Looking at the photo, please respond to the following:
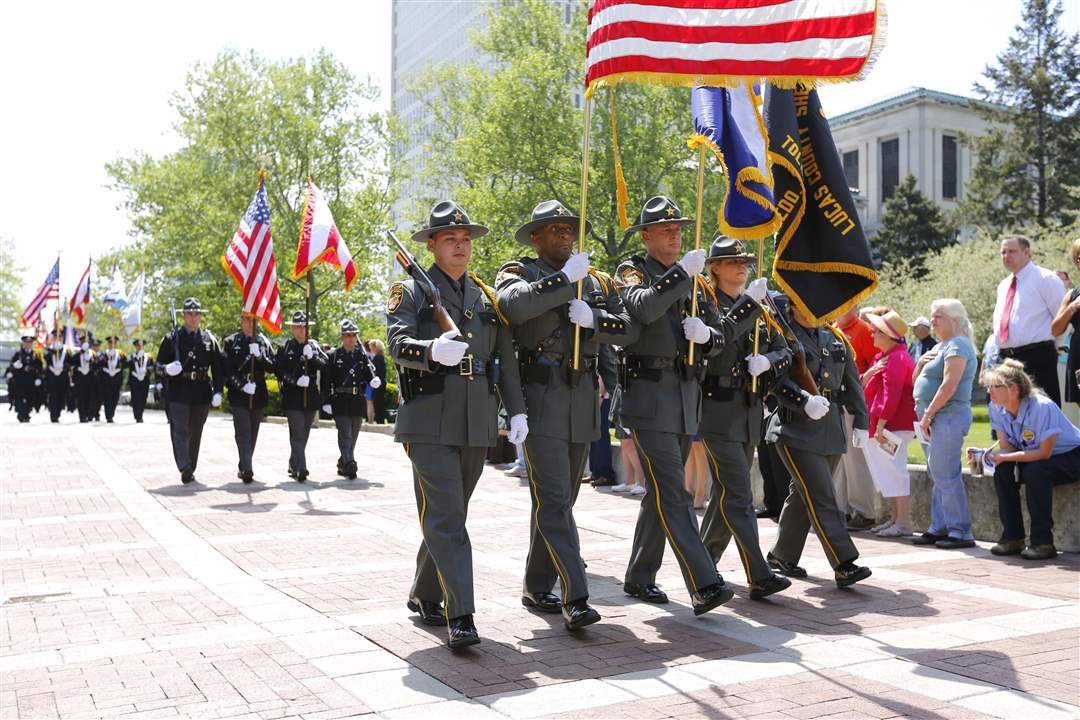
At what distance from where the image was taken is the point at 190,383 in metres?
13.2

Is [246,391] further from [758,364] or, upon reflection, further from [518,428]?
[518,428]

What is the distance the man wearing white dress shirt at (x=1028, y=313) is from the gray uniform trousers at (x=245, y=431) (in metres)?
8.62

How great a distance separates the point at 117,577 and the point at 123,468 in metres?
8.36

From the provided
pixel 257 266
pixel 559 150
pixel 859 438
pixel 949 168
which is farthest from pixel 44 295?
pixel 949 168

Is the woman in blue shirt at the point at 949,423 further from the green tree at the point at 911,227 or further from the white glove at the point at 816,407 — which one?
the green tree at the point at 911,227

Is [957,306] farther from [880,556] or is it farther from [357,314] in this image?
[357,314]

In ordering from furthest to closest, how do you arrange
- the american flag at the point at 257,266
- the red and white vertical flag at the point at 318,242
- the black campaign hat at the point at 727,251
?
the red and white vertical flag at the point at 318,242 < the american flag at the point at 257,266 < the black campaign hat at the point at 727,251

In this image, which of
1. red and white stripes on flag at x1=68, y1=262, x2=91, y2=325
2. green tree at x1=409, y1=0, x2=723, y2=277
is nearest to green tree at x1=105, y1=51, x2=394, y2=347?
green tree at x1=409, y1=0, x2=723, y2=277

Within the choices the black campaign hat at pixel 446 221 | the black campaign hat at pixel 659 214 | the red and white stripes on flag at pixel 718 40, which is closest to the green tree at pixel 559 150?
the black campaign hat at pixel 659 214

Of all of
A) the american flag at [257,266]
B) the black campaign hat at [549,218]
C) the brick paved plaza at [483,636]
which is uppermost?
the american flag at [257,266]

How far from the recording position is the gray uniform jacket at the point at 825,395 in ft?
23.5

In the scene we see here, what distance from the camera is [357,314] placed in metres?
43.8

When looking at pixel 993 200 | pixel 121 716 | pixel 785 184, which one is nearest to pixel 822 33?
pixel 785 184

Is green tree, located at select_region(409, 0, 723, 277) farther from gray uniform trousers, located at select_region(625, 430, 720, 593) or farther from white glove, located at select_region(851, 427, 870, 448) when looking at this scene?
gray uniform trousers, located at select_region(625, 430, 720, 593)
